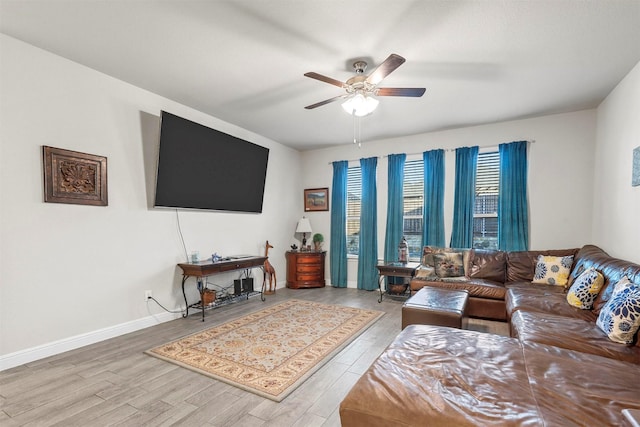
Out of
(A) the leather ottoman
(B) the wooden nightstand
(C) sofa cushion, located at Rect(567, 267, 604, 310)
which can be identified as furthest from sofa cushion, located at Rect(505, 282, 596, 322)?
(B) the wooden nightstand

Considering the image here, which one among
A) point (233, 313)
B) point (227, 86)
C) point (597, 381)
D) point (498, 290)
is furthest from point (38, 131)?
point (498, 290)

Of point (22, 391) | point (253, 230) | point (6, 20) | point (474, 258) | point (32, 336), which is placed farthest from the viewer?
point (253, 230)

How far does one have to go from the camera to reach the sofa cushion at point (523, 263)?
395 centimetres

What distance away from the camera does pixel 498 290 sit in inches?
144

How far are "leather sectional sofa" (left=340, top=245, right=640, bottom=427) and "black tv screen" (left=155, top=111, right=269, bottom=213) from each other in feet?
10.2

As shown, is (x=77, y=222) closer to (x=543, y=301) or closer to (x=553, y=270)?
(x=543, y=301)

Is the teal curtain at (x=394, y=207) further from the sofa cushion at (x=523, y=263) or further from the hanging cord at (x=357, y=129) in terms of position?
the sofa cushion at (x=523, y=263)

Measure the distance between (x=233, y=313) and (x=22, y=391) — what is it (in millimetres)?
2106

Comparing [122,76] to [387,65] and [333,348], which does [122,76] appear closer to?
[387,65]

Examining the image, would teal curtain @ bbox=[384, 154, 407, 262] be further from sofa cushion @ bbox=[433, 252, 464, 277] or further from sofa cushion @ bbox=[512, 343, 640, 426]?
sofa cushion @ bbox=[512, 343, 640, 426]

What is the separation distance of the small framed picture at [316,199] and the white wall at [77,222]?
8.38 feet

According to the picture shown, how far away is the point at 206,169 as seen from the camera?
4059mm

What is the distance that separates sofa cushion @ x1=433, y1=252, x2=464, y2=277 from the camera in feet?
13.9

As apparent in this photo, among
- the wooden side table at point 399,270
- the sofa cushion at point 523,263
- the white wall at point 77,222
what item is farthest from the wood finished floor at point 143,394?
the sofa cushion at point 523,263
